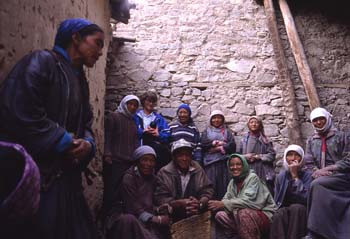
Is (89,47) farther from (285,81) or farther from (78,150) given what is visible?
(285,81)

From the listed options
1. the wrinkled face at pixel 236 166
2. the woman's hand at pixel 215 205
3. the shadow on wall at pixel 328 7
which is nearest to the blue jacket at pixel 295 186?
the wrinkled face at pixel 236 166

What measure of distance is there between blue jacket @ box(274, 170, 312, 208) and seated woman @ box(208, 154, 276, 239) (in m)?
0.13

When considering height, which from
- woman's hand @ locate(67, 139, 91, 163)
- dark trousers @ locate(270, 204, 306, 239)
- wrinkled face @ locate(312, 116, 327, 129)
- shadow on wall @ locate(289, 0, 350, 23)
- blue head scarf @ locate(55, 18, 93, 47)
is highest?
shadow on wall @ locate(289, 0, 350, 23)

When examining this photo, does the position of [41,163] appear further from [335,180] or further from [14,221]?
[335,180]

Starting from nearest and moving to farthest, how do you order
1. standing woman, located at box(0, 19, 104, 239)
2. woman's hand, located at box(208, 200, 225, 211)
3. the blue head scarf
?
standing woman, located at box(0, 19, 104, 239) < the blue head scarf < woman's hand, located at box(208, 200, 225, 211)

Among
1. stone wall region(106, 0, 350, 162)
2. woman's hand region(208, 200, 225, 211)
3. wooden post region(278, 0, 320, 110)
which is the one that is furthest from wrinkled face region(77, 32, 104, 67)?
wooden post region(278, 0, 320, 110)

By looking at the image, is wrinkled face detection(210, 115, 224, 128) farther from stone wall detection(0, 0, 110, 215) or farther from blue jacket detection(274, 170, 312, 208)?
stone wall detection(0, 0, 110, 215)

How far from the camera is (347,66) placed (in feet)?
24.7

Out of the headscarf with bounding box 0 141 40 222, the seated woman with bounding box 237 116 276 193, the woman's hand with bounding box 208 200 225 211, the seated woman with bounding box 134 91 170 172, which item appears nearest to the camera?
the headscarf with bounding box 0 141 40 222

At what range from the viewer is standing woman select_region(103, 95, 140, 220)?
498cm

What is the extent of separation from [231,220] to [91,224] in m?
2.47

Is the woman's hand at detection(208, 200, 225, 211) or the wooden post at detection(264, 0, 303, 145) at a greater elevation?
the wooden post at detection(264, 0, 303, 145)

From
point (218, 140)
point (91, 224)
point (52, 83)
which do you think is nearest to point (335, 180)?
point (218, 140)

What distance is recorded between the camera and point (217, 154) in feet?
18.5
